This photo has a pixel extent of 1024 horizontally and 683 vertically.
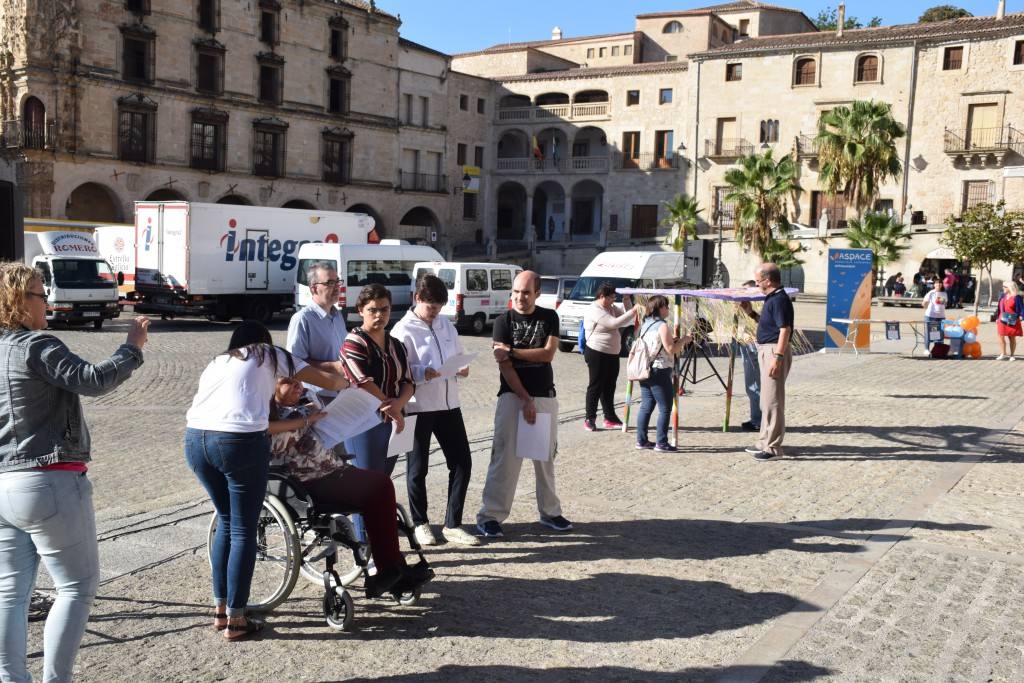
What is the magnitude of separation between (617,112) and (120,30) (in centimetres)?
2688

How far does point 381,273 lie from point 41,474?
22448 mm

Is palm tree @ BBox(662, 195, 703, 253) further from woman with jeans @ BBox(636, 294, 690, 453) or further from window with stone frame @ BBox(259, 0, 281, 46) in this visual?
woman with jeans @ BBox(636, 294, 690, 453)

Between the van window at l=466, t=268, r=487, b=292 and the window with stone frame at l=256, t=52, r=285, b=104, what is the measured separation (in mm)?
26000

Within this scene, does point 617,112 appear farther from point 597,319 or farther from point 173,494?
point 173,494

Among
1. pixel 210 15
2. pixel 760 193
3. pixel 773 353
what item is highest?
pixel 210 15

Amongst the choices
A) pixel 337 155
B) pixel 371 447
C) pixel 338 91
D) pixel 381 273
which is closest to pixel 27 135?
pixel 337 155

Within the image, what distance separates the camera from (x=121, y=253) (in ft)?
87.9

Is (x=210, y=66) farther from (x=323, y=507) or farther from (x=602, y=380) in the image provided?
(x=323, y=507)

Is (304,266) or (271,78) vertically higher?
(271,78)

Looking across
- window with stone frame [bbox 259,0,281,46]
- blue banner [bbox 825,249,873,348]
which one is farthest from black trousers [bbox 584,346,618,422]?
window with stone frame [bbox 259,0,281,46]

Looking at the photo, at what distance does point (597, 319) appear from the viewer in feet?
36.5

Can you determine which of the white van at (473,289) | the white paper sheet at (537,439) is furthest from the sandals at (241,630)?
the white van at (473,289)

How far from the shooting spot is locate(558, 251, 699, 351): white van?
20984 mm

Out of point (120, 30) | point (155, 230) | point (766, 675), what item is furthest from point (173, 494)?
point (120, 30)
